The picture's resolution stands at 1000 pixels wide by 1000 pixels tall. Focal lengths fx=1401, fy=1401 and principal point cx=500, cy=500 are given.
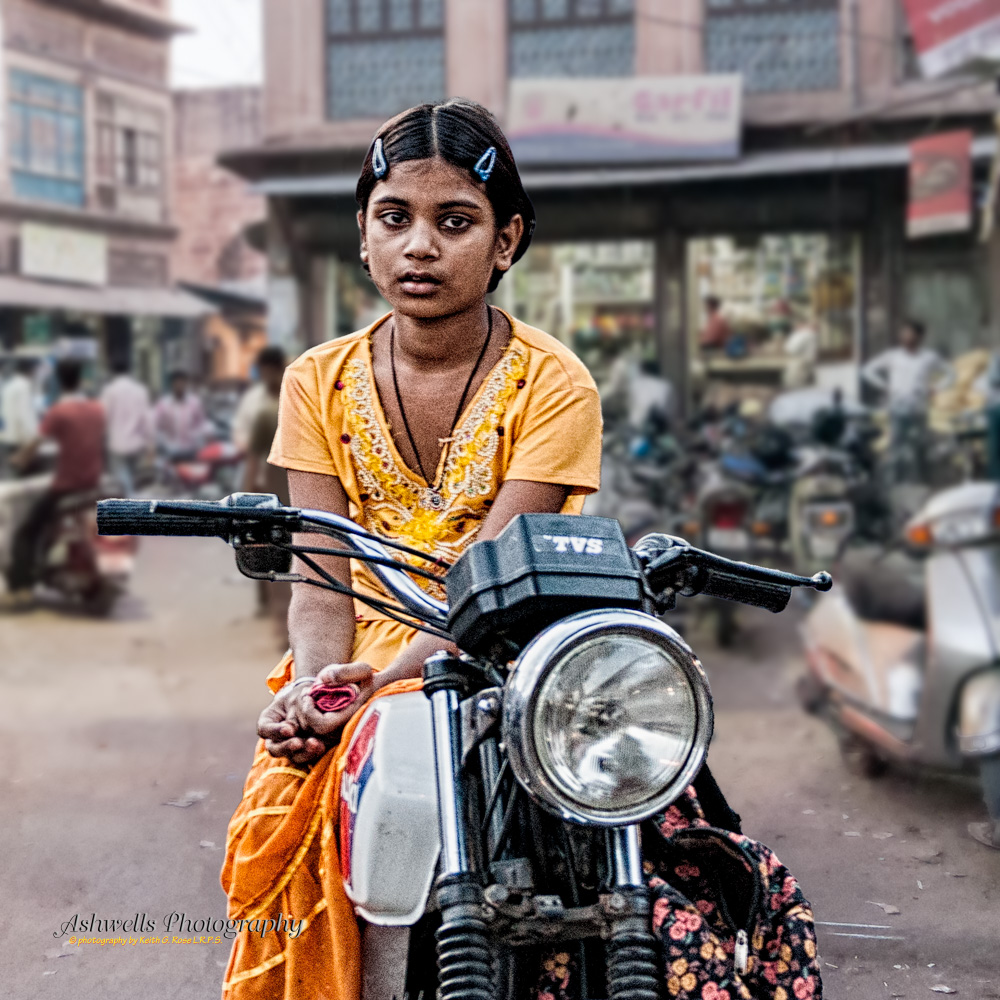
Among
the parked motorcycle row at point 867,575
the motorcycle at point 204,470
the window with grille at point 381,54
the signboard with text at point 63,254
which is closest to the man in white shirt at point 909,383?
the parked motorcycle row at point 867,575

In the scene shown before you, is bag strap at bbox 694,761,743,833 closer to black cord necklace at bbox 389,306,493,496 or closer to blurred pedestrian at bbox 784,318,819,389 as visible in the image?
black cord necklace at bbox 389,306,493,496

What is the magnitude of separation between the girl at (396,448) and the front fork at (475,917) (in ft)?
1.19

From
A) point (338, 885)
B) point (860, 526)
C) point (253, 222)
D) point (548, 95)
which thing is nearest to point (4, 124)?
point (253, 222)

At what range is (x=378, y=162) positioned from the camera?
213cm

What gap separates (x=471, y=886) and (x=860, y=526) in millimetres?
6754

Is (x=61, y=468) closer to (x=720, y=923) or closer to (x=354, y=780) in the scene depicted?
(x=354, y=780)

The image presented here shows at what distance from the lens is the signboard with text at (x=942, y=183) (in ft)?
33.4

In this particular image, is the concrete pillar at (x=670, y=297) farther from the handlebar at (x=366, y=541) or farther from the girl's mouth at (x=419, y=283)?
the handlebar at (x=366, y=541)

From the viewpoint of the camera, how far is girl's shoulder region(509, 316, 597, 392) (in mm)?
2275

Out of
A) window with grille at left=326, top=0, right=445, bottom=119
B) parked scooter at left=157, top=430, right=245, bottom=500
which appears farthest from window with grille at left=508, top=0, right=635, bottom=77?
parked scooter at left=157, top=430, right=245, bottom=500

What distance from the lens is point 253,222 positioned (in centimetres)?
1059

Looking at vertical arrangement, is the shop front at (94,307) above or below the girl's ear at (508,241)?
above

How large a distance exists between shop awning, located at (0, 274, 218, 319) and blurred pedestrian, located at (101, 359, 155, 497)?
428 mm

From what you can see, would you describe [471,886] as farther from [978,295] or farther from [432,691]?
[978,295]
